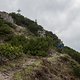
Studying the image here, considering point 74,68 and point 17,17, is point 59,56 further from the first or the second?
point 17,17

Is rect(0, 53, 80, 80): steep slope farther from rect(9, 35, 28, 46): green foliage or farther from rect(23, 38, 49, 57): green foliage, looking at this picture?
rect(9, 35, 28, 46): green foliage

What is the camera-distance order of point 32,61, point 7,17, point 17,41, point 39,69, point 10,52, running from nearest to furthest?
point 39,69 → point 10,52 → point 32,61 → point 17,41 → point 7,17

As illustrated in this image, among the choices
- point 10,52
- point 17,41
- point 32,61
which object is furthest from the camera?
Result: point 17,41

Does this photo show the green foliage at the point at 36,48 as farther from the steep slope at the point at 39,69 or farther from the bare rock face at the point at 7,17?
the bare rock face at the point at 7,17

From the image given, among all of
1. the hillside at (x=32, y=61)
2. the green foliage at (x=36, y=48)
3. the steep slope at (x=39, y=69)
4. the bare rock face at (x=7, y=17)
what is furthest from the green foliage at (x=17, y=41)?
the bare rock face at (x=7, y=17)

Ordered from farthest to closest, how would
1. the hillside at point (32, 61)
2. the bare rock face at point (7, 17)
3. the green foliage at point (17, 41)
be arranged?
the bare rock face at point (7, 17), the green foliage at point (17, 41), the hillside at point (32, 61)

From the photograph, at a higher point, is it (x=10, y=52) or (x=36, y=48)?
(x=36, y=48)

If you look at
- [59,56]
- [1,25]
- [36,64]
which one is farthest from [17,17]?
[36,64]

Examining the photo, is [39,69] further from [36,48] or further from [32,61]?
[36,48]

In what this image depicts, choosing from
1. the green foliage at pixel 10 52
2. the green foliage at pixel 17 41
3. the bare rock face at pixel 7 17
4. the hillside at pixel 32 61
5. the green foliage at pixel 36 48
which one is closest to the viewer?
the hillside at pixel 32 61

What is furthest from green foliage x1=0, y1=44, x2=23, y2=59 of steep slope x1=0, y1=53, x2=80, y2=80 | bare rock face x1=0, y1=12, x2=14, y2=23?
bare rock face x1=0, y1=12, x2=14, y2=23

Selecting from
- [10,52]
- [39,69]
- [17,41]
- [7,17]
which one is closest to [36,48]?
[17,41]

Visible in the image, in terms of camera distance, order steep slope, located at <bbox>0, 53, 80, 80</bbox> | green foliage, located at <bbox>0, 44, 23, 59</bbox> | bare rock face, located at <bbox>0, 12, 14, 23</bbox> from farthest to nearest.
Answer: bare rock face, located at <bbox>0, 12, 14, 23</bbox> < green foliage, located at <bbox>0, 44, 23, 59</bbox> < steep slope, located at <bbox>0, 53, 80, 80</bbox>

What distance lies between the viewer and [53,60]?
969 inches
